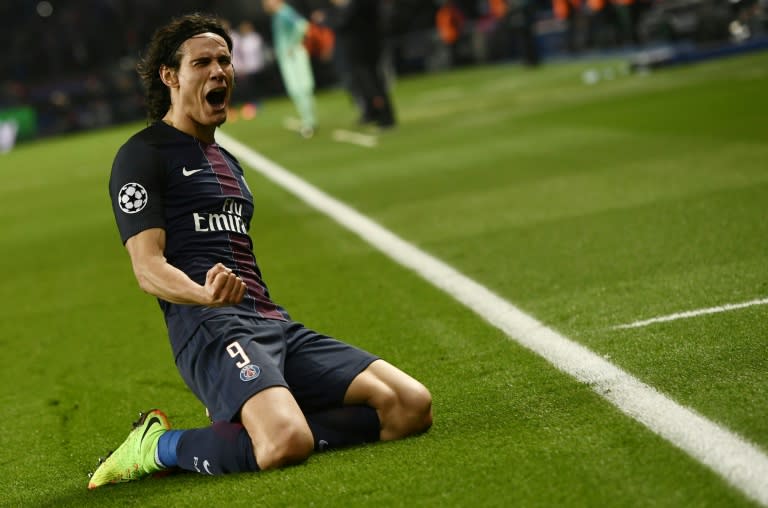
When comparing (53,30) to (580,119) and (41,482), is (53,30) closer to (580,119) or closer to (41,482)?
(580,119)

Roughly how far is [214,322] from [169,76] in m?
0.95

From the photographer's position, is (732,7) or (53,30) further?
(53,30)

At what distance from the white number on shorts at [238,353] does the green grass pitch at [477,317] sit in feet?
1.30

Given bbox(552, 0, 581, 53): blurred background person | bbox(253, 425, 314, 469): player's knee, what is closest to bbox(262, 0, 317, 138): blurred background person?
bbox(552, 0, 581, 53): blurred background person

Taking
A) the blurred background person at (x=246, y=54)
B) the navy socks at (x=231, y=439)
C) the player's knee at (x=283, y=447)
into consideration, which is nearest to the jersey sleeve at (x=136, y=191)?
the navy socks at (x=231, y=439)

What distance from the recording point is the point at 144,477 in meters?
4.31

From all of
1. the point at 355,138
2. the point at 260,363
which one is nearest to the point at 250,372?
the point at 260,363

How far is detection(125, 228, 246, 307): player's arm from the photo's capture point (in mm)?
3963

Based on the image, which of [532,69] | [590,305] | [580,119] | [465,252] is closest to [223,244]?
[590,305]

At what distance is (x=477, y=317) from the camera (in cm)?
588

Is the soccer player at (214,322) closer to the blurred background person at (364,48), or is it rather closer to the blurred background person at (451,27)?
the blurred background person at (364,48)

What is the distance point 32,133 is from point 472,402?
33.9 m

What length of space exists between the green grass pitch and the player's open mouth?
1.23 metres

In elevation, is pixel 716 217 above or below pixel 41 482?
below
